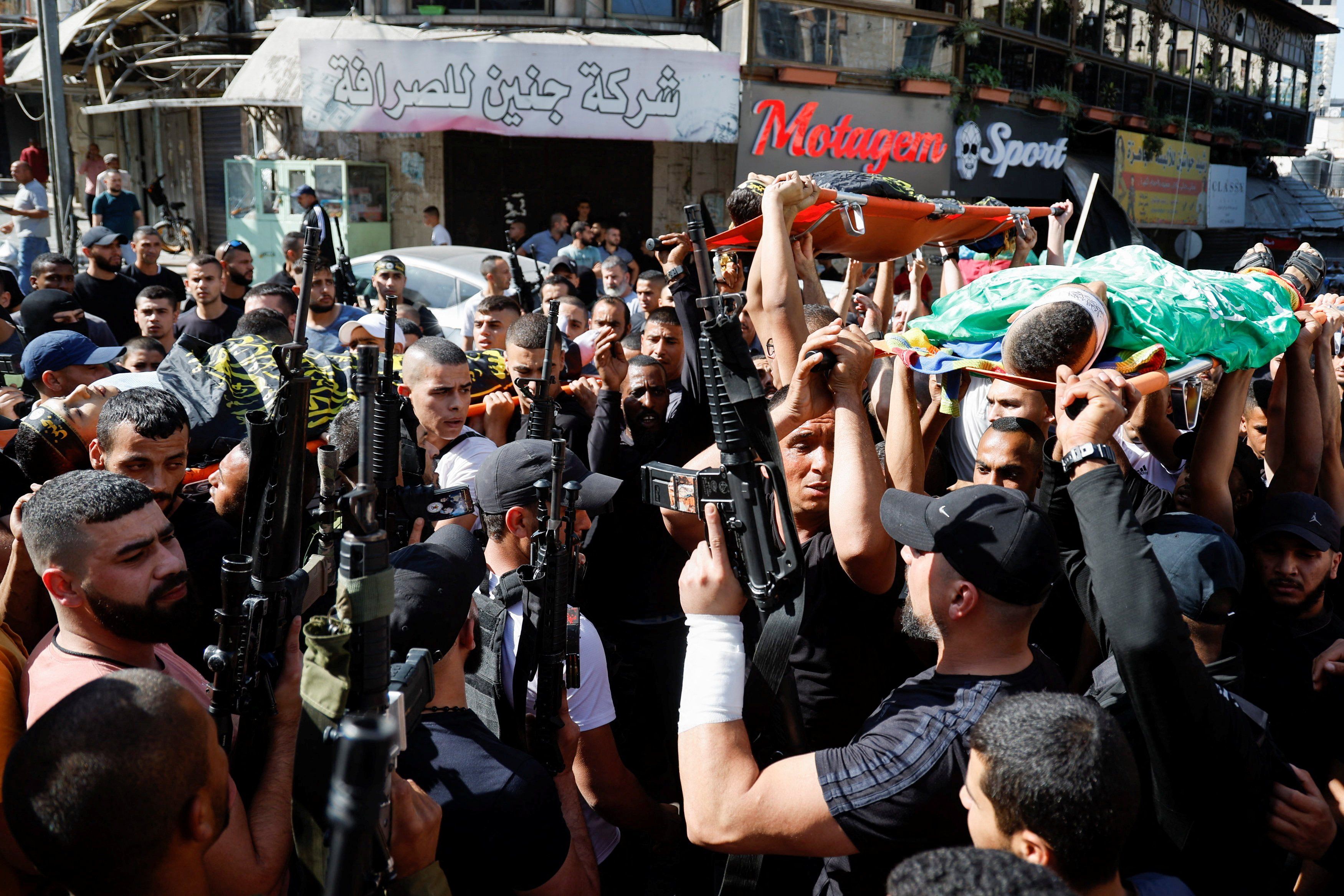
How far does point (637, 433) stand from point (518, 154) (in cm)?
1046

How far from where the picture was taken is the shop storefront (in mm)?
13312

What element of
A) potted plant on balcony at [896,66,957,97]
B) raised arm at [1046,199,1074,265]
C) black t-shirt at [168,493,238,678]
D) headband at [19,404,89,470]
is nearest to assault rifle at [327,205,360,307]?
headband at [19,404,89,470]

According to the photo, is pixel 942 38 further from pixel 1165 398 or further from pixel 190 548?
pixel 190 548

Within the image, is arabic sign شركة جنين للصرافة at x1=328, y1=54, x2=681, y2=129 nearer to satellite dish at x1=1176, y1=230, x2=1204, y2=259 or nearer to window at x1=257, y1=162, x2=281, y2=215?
window at x1=257, y1=162, x2=281, y2=215

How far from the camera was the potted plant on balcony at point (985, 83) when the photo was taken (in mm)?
14719

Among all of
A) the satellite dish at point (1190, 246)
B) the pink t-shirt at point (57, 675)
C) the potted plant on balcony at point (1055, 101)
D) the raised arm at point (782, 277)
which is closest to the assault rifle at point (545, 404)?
the raised arm at point (782, 277)

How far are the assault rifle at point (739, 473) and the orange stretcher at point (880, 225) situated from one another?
1116mm

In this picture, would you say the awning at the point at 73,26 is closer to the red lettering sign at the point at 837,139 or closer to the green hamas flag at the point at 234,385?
the red lettering sign at the point at 837,139

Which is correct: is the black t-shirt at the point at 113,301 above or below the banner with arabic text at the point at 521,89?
below

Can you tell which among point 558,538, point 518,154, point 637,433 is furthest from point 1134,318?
point 518,154

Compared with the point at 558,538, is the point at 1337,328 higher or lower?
higher

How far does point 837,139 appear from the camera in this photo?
13.7 m

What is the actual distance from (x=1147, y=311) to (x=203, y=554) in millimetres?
2813

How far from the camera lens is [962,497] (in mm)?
2195
